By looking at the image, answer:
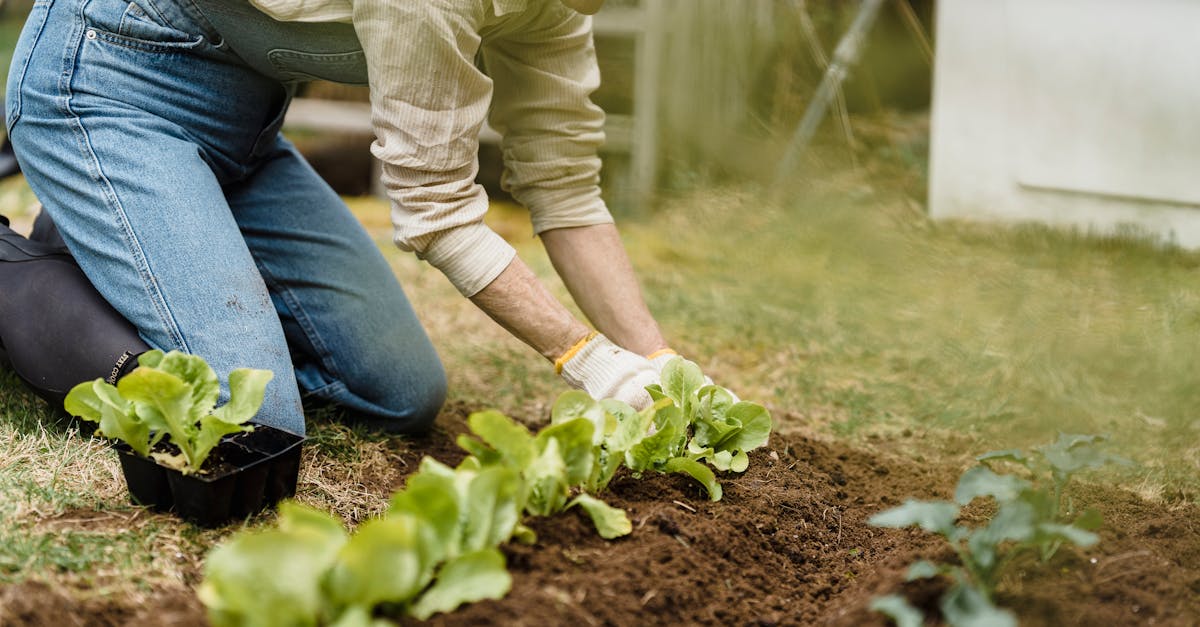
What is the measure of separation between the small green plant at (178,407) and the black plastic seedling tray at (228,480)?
2cm

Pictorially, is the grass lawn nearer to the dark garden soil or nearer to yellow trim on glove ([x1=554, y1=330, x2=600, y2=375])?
the dark garden soil

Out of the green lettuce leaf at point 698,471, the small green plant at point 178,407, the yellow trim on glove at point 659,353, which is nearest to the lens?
the small green plant at point 178,407

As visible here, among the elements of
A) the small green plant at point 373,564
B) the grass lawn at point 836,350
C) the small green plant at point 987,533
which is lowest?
the grass lawn at point 836,350

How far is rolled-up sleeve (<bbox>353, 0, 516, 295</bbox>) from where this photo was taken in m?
1.61

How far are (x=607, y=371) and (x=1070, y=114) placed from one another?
9.45ft

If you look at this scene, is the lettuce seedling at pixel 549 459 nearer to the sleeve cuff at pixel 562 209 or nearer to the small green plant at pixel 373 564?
the small green plant at pixel 373 564

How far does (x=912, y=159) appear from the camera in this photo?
14.7 feet

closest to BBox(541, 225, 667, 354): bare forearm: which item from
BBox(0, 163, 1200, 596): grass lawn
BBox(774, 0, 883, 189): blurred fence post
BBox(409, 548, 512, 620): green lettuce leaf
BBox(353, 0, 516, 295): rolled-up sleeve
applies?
BBox(353, 0, 516, 295): rolled-up sleeve

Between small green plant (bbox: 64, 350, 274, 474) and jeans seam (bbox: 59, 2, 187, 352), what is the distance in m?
0.24

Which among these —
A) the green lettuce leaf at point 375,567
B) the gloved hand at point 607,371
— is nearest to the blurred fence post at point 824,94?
the gloved hand at point 607,371

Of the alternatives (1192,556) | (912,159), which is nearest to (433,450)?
(1192,556)

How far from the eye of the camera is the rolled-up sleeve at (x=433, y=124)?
1.61 m

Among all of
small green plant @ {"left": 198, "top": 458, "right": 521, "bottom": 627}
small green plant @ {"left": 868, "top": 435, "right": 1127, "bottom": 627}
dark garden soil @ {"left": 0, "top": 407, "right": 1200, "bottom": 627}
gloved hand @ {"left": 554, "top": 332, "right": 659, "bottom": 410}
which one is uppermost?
small green plant @ {"left": 198, "top": 458, "right": 521, "bottom": 627}

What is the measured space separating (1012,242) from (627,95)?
66.4 inches
